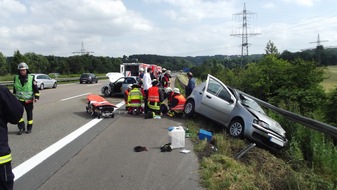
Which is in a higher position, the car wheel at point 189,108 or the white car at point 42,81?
the white car at point 42,81

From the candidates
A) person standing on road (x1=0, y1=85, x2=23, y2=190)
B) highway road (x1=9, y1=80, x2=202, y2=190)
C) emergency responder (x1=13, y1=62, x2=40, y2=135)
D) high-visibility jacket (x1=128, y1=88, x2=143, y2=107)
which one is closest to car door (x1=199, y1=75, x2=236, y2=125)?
highway road (x1=9, y1=80, x2=202, y2=190)

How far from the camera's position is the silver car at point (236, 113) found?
9133mm

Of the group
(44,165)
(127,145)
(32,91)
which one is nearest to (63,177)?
(44,165)

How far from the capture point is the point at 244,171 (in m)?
5.85

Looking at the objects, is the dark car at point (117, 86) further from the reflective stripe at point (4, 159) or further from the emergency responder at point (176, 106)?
the reflective stripe at point (4, 159)

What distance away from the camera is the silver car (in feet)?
30.0

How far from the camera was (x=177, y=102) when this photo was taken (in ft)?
41.3

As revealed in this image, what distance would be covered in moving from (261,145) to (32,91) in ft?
21.2

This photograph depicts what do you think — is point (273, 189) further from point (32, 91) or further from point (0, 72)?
point (0, 72)

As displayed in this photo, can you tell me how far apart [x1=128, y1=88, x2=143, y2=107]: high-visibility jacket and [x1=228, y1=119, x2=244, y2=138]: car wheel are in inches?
166

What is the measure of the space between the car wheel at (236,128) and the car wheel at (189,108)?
232cm

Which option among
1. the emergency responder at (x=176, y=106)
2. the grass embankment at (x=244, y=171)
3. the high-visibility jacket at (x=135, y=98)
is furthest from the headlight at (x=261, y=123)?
the high-visibility jacket at (x=135, y=98)

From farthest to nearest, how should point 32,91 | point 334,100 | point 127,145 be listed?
1. point 334,100
2. point 32,91
3. point 127,145

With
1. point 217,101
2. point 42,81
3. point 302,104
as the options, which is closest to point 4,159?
point 217,101
